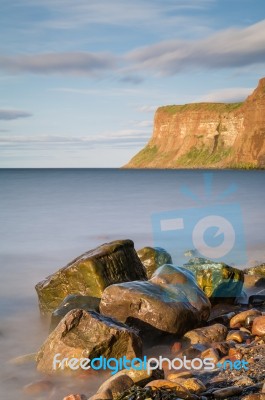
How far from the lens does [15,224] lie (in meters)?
24.2

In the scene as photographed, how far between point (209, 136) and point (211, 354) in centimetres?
12785

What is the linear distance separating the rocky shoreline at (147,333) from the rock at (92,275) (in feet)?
0.05

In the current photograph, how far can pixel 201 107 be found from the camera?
137 metres

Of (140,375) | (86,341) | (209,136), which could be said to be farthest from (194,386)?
(209,136)

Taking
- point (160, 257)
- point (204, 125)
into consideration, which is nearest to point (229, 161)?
point (204, 125)

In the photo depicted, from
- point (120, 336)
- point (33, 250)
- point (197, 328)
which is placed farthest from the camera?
point (33, 250)

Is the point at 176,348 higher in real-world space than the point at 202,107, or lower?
lower

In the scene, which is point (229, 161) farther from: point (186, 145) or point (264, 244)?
point (264, 244)

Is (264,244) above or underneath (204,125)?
underneath

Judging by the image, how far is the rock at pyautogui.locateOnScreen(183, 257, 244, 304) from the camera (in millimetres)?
8914

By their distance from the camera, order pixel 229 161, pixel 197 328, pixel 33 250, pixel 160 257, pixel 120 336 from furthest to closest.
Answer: pixel 229 161 → pixel 33 250 → pixel 160 257 → pixel 197 328 → pixel 120 336

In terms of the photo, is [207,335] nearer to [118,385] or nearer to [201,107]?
[118,385]

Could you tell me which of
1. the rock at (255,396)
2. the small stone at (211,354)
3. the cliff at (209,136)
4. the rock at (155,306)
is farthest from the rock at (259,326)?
the cliff at (209,136)

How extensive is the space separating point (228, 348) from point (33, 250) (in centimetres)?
1074
